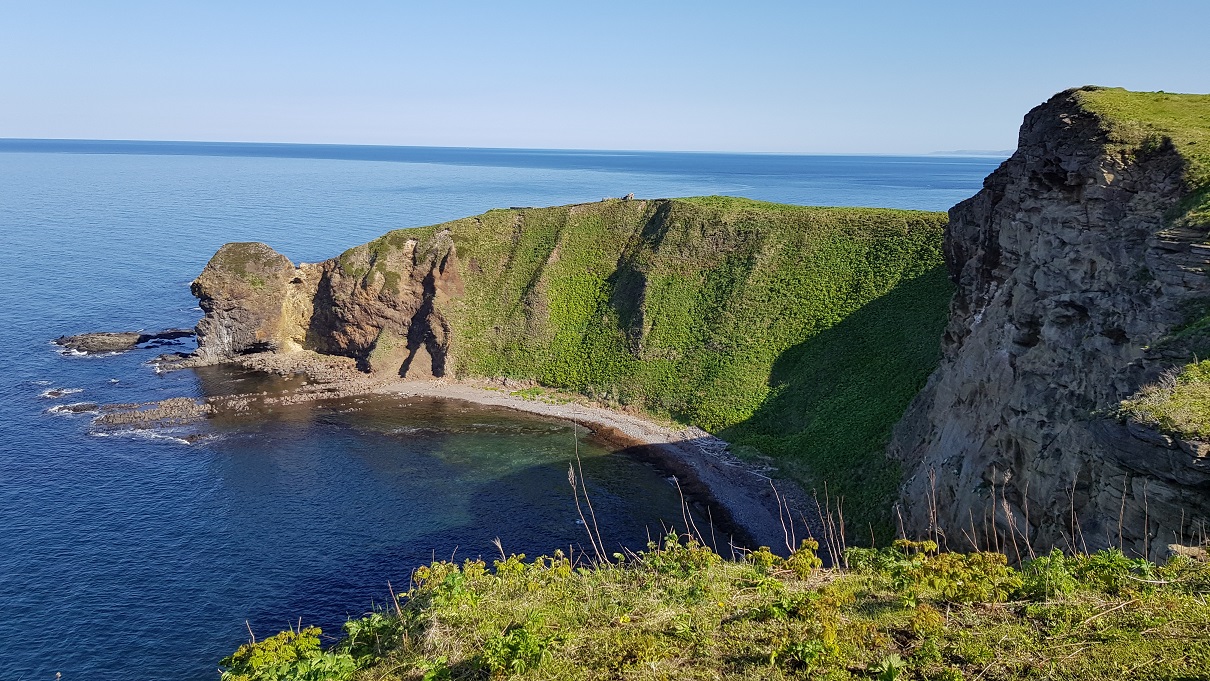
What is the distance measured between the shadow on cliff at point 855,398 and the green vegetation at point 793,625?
27250 mm

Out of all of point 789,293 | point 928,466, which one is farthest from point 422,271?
point 928,466

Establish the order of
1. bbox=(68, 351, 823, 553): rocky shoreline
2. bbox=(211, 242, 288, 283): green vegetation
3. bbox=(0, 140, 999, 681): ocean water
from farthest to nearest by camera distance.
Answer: bbox=(211, 242, 288, 283): green vegetation, bbox=(68, 351, 823, 553): rocky shoreline, bbox=(0, 140, 999, 681): ocean water

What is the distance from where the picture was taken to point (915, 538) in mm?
33562

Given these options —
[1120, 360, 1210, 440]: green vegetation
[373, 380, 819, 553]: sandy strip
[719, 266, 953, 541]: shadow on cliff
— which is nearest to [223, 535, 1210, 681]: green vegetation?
[1120, 360, 1210, 440]: green vegetation

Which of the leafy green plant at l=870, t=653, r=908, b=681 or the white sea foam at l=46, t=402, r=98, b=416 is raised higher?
the leafy green plant at l=870, t=653, r=908, b=681

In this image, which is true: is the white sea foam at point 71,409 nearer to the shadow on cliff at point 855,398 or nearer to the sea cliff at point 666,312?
the sea cliff at point 666,312

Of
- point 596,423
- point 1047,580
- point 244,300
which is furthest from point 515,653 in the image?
point 244,300

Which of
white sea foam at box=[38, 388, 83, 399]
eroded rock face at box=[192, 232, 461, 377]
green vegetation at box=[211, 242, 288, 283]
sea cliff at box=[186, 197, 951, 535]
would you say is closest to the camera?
sea cliff at box=[186, 197, 951, 535]

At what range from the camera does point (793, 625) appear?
12602mm

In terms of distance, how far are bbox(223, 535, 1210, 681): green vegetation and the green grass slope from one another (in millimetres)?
28305

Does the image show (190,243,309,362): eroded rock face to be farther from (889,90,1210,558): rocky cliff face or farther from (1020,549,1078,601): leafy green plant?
(1020,549,1078,601): leafy green plant

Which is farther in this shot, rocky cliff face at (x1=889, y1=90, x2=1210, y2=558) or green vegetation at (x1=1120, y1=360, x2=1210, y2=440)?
rocky cliff face at (x1=889, y1=90, x2=1210, y2=558)

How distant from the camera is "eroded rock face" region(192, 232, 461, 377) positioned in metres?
75.9

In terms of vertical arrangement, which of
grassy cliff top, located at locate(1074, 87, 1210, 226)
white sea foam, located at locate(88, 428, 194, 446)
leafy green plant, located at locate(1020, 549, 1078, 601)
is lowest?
white sea foam, located at locate(88, 428, 194, 446)
